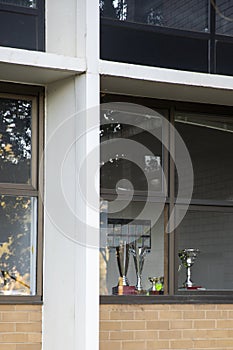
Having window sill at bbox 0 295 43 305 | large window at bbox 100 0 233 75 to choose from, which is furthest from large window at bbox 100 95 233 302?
window sill at bbox 0 295 43 305

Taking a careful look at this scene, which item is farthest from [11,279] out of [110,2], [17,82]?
[110,2]

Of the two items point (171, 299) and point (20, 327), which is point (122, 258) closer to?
point (171, 299)

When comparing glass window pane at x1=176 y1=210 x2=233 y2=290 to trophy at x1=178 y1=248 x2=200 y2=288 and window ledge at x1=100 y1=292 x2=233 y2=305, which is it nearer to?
trophy at x1=178 y1=248 x2=200 y2=288

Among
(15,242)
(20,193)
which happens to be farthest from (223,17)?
(15,242)

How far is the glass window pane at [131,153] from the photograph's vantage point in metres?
8.98

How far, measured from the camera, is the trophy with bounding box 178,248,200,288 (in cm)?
923

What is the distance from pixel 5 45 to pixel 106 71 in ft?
3.04

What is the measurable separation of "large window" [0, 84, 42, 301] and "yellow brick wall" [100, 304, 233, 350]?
80cm

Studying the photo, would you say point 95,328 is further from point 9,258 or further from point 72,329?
point 9,258

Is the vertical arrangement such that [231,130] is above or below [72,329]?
above

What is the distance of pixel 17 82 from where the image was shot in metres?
8.44

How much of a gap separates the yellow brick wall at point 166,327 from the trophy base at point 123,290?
0.19 metres

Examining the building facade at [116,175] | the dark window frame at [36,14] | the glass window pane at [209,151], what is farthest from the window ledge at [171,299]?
the dark window frame at [36,14]

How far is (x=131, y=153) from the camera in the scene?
9109 millimetres
